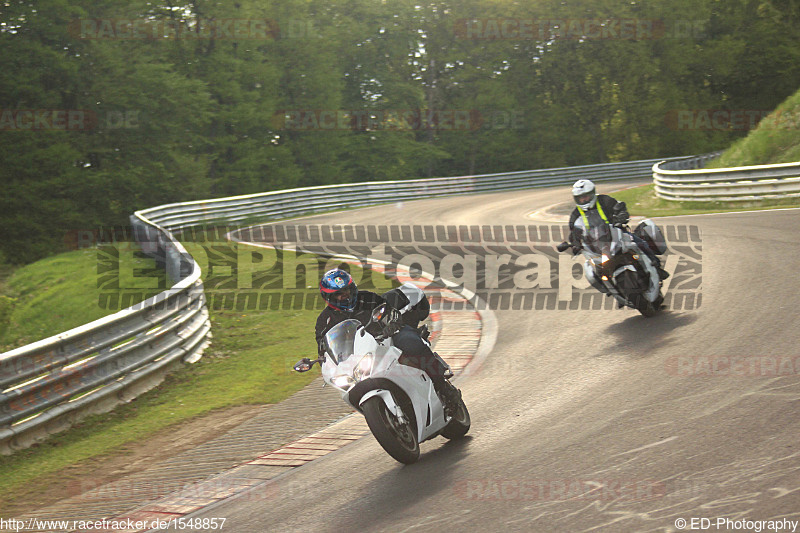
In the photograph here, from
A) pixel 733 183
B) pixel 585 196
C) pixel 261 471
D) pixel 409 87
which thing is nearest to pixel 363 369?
pixel 261 471

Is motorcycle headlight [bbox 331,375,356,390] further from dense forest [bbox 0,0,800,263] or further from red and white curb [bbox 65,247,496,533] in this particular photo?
dense forest [bbox 0,0,800,263]

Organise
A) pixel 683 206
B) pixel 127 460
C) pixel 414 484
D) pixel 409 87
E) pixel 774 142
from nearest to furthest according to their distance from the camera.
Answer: pixel 414 484
pixel 127 460
pixel 683 206
pixel 774 142
pixel 409 87

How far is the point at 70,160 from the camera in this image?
38.2 m

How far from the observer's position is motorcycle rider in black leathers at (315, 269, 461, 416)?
6.66 metres

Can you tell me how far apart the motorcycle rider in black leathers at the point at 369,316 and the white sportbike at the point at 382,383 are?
0.08 metres

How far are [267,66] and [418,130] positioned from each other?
42.1ft

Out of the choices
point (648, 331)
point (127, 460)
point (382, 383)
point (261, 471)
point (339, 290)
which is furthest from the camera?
point (648, 331)

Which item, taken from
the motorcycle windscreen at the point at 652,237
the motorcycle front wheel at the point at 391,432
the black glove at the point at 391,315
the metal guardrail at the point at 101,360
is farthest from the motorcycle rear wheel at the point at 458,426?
the motorcycle windscreen at the point at 652,237

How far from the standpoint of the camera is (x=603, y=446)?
6.20m

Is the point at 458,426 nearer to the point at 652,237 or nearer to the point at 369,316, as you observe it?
the point at 369,316

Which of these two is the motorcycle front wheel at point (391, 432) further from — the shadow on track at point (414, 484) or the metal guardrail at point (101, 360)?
the metal guardrail at point (101, 360)

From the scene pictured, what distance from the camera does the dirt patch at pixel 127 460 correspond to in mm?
7016

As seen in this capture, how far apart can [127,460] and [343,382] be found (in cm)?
283

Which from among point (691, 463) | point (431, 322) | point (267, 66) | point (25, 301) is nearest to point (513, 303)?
point (431, 322)
